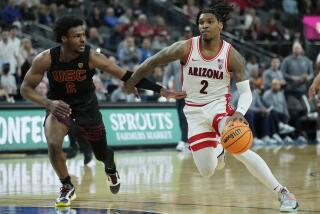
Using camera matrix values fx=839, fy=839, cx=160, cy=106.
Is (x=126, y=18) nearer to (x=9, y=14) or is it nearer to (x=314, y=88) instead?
(x=9, y=14)

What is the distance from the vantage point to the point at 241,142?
25.9 ft

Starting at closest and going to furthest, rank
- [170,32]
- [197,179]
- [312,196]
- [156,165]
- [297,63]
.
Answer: [312,196] → [197,179] → [156,165] → [297,63] → [170,32]

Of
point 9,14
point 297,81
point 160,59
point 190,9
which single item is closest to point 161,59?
point 160,59

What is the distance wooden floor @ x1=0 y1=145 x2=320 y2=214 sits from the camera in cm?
848

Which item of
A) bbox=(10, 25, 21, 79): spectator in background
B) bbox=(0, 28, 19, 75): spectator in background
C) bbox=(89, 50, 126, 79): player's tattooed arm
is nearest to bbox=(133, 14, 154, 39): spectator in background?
bbox=(10, 25, 21, 79): spectator in background

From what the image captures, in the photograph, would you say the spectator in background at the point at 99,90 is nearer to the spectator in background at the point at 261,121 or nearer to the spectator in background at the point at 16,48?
the spectator in background at the point at 16,48

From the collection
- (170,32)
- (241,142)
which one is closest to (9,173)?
(241,142)

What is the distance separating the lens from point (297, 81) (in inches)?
812

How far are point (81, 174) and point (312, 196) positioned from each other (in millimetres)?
4106

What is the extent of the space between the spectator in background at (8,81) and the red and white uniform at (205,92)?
8.95 meters

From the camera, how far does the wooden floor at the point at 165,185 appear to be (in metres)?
8.48

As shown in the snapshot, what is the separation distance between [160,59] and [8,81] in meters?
9.14

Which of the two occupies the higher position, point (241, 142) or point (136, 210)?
point (241, 142)

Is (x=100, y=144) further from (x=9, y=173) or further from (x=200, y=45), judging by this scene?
(x=9, y=173)
